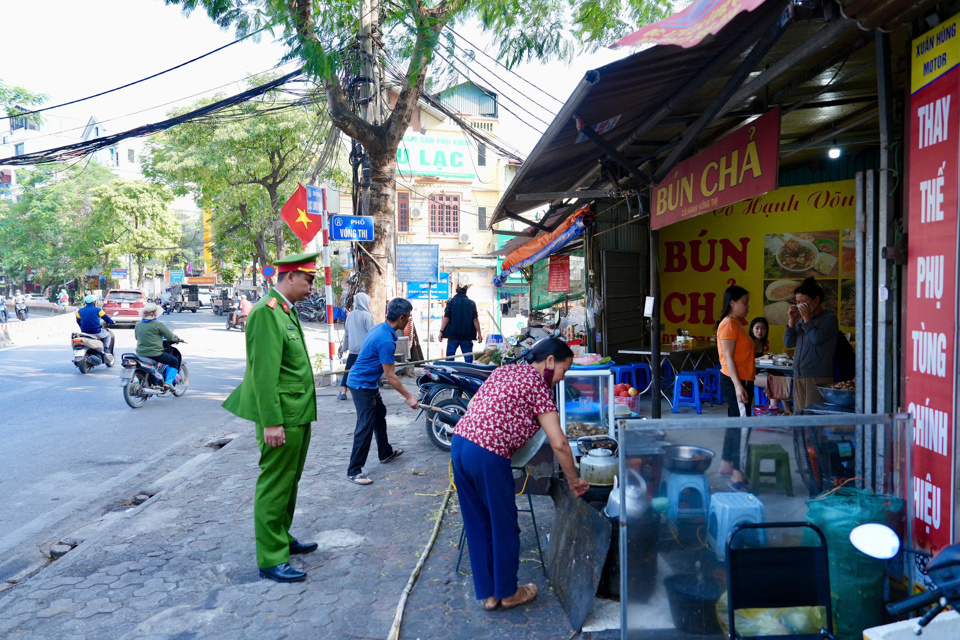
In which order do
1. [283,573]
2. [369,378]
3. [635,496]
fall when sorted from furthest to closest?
[369,378] → [283,573] → [635,496]

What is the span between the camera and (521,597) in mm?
3377

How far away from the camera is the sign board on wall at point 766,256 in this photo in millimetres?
8773

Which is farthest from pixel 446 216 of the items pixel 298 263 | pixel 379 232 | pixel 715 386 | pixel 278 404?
pixel 278 404

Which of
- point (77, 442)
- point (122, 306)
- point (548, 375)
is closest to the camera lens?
point (548, 375)

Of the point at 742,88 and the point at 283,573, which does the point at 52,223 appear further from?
the point at 742,88

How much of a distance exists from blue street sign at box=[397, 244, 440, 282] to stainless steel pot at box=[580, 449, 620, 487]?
9423 millimetres

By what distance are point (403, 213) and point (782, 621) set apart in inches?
1116

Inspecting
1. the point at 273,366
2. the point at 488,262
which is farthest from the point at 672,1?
the point at 488,262

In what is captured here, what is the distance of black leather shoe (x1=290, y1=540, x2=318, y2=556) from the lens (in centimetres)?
416

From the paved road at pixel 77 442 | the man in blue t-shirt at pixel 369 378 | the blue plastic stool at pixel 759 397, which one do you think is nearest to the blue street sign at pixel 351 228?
the paved road at pixel 77 442

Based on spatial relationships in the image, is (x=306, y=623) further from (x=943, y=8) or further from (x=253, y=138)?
(x=253, y=138)

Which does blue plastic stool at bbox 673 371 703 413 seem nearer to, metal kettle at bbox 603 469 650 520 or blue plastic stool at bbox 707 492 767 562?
blue plastic stool at bbox 707 492 767 562

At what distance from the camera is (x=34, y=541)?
15.6ft

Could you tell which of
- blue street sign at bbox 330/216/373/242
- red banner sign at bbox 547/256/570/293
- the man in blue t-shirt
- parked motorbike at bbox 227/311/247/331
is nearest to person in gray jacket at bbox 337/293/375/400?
blue street sign at bbox 330/216/373/242
